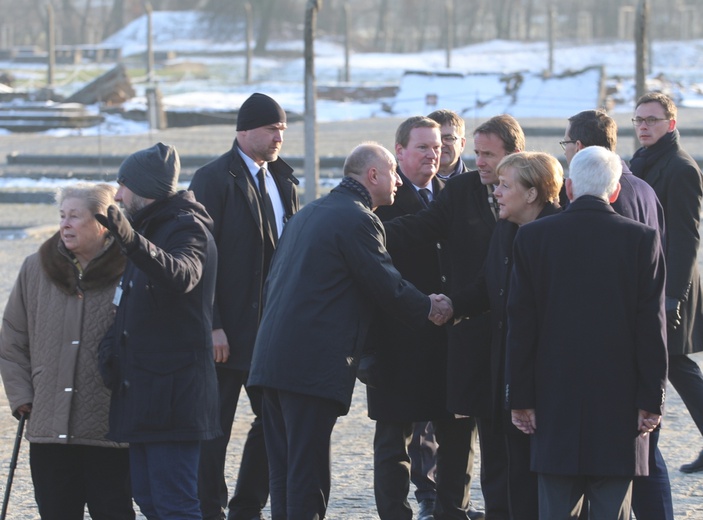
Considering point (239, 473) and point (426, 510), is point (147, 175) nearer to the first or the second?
point (239, 473)

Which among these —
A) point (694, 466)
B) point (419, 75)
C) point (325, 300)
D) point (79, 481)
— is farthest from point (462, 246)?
point (419, 75)

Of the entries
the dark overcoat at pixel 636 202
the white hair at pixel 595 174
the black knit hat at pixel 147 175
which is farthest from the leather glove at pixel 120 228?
the dark overcoat at pixel 636 202

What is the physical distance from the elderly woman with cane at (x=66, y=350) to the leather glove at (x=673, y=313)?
2.78 meters

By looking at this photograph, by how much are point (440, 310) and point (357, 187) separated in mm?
652

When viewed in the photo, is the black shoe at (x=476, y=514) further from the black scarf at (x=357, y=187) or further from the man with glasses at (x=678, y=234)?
the black scarf at (x=357, y=187)

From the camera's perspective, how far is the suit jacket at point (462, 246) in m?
5.42

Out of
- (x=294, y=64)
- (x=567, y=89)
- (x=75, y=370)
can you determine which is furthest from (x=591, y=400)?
(x=294, y=64)

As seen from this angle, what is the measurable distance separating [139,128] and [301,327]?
27641 mm

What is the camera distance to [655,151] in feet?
21.3

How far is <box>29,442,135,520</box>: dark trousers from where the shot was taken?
4805 mm

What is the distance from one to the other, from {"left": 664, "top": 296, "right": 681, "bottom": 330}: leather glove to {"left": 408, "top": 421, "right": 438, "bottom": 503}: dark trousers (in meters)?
1.32

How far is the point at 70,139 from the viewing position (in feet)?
96.6

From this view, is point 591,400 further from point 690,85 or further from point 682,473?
point 690,85

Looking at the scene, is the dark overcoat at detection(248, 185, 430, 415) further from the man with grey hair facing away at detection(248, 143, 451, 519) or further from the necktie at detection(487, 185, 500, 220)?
the necktie at detection(487, 185, 500, 220)
